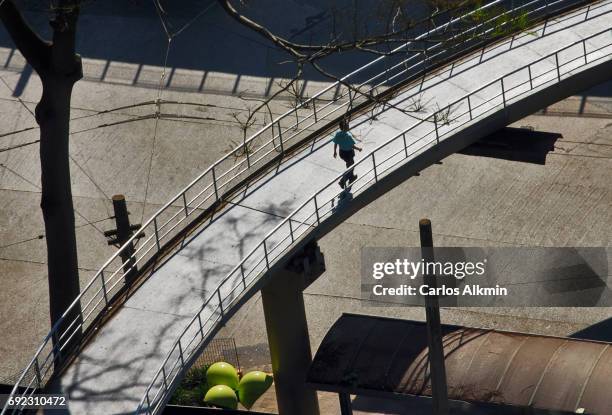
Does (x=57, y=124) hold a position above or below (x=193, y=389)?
above

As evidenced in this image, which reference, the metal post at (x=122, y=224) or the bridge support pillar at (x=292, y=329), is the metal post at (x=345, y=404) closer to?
the bridge support pillar at (x=292, y=329)

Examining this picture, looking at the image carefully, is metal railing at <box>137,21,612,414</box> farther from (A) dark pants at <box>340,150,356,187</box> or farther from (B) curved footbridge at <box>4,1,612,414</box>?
(A) dark pants at <box>340,150,356,187</box>

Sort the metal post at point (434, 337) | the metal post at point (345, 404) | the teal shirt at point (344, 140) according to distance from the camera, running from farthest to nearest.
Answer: the metal post at point (345, 404) → the teal shirt at point (344, 140) → the metal post at point (434, 337)

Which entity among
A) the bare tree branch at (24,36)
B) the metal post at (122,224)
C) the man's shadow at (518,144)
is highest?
the bare tree branch at (24,36)

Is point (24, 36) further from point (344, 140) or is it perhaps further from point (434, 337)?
point (434, 337)

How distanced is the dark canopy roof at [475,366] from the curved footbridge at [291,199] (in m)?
3.01

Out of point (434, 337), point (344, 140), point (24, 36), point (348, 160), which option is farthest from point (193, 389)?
point (24, 36)

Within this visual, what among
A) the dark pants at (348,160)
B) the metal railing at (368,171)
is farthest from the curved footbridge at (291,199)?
the dark pants at (348,160)

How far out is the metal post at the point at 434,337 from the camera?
17.9 meters

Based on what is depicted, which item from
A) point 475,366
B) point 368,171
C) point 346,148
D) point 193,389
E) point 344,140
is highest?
point 344,140

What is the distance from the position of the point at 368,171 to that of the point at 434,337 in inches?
153

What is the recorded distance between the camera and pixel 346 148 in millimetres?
20844

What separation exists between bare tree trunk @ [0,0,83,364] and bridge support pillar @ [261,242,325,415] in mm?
3868

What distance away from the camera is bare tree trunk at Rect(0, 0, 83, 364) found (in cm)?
1967
